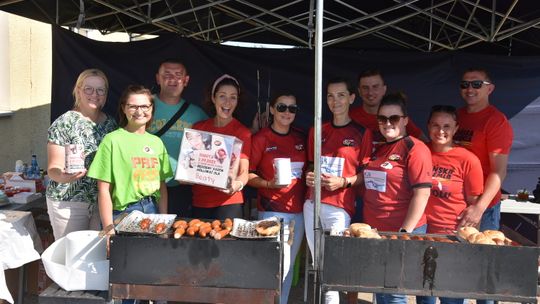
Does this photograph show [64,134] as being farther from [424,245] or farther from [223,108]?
[424,245]

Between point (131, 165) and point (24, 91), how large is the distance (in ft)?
16.9

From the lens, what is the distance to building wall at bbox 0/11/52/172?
660cm

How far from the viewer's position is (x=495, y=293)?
7.25 feet

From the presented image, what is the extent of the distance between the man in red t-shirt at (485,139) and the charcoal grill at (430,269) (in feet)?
2.77

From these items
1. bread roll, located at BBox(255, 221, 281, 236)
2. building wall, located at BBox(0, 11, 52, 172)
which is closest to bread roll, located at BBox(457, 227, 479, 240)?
bread roll, located at BBox(255, 221, 281, 236)

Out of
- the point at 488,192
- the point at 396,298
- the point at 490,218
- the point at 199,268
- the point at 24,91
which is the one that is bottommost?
the point at 396,298

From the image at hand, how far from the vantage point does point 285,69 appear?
5.00 m

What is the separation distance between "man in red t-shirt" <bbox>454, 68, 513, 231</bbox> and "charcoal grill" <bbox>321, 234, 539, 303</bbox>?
0.85 m

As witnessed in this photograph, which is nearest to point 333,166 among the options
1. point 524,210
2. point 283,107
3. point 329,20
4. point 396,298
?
point 283,107

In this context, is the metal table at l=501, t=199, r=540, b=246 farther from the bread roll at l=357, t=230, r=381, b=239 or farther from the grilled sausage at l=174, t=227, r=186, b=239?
the grilled sausage at l=174, t=227, r=186, b=239

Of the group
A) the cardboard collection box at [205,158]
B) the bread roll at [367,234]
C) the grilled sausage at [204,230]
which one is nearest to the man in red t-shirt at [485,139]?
the bread roll at [367,234]

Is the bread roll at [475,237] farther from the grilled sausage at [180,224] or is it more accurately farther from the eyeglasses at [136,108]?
the eyeglasses at [136,108]

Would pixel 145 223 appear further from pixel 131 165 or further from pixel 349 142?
pixel 349 142

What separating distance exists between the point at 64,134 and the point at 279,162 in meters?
1.36
